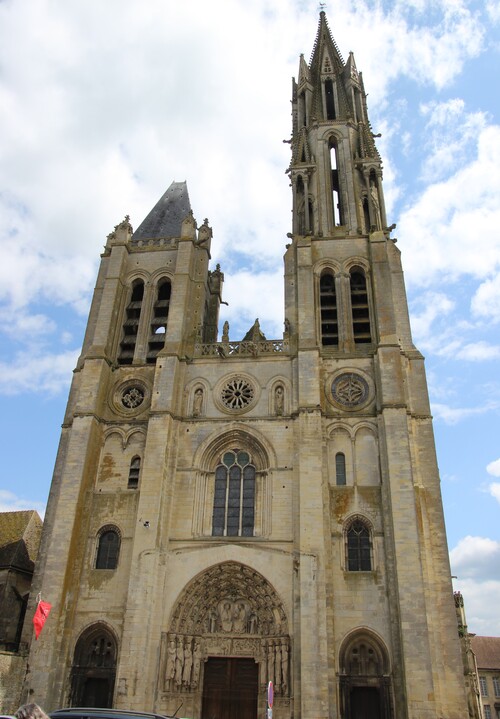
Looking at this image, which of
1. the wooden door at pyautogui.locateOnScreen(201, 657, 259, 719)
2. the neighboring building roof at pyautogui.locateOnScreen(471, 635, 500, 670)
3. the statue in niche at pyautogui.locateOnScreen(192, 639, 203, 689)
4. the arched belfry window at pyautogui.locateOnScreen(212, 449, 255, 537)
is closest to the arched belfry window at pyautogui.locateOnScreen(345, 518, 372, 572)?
the arched belfry window at pyautogui.locateOnScreen(212, 449, 255, 537)

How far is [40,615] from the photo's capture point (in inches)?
594

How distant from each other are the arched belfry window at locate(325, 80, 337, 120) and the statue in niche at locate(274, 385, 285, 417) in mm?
14765

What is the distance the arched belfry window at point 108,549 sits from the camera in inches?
667

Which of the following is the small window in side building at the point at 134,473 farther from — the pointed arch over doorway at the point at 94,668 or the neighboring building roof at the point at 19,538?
the neighboring building roof at the point at 19,538

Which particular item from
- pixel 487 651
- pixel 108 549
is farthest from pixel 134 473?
pixel 487 651

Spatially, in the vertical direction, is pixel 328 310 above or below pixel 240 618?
above

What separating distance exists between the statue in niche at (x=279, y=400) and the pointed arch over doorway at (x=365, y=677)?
21.6ft

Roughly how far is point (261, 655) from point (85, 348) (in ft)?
38.4

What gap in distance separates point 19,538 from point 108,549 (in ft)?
19.6

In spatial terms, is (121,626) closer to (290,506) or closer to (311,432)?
(290,506)

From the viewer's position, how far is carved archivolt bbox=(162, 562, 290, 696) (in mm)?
15047

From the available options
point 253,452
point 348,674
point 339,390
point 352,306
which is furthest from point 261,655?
point 352,306

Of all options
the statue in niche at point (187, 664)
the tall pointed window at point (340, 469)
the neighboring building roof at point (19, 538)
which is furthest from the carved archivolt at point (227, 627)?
the neighboring building roof at point (19, 538)

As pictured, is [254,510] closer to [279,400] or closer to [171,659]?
[279,400]
